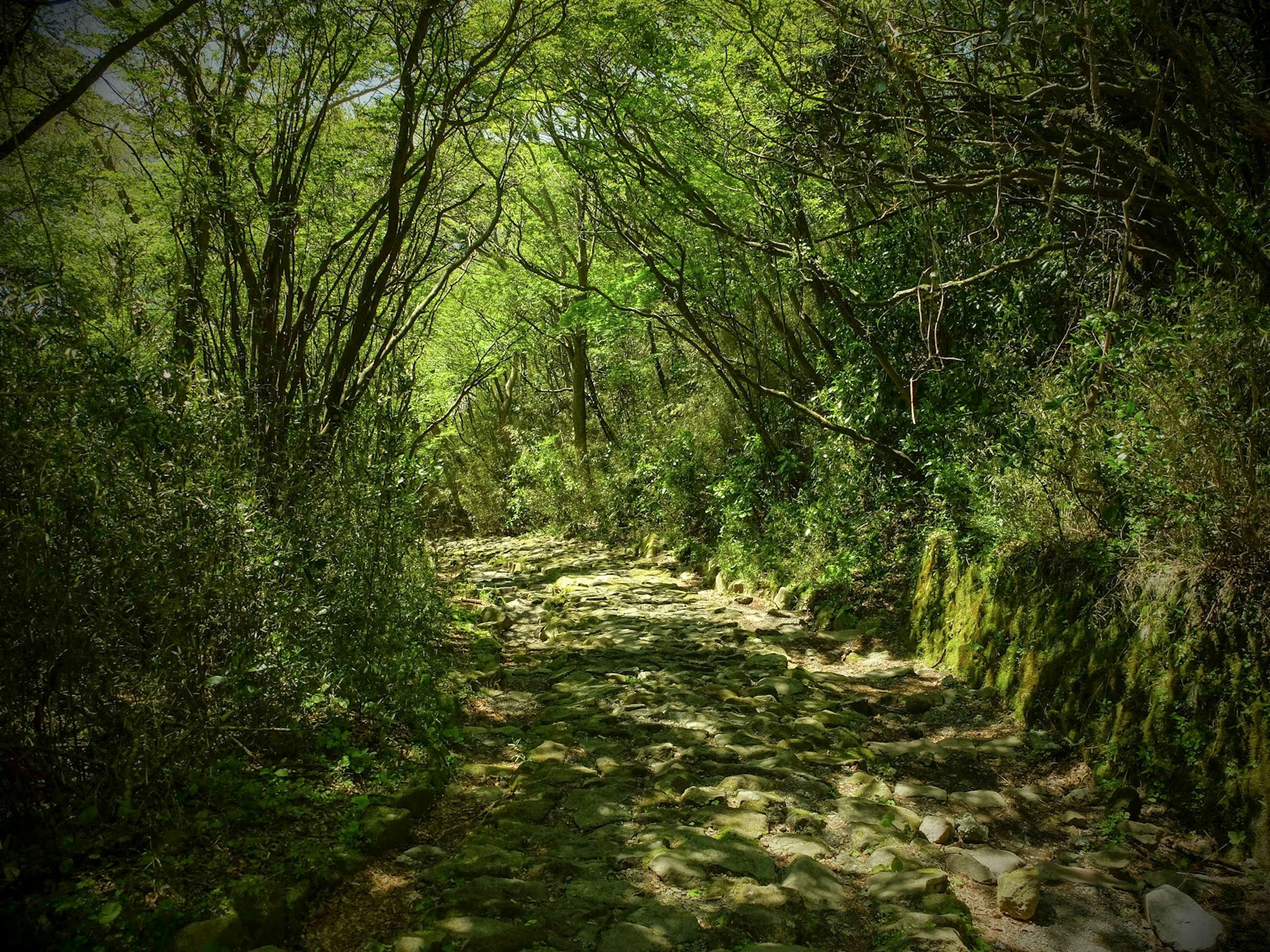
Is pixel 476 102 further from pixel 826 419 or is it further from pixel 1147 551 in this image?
pixel 1147 551

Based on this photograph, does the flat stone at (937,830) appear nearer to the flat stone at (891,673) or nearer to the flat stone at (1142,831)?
the flat stone at (1142,831)

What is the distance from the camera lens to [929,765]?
14.7ft

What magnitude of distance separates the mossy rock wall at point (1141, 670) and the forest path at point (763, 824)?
23 centimetres

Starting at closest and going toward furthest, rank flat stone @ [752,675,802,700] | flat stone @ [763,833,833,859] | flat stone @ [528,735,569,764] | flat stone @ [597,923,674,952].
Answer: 1. flat stone @ [597,923,674,952]
2. flat stone @ [763,833,833,859]
3. flat stone @ [528,735,569,764]
4. flat stone @ [752,675,802,700]

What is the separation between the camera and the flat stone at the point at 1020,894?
119 inches

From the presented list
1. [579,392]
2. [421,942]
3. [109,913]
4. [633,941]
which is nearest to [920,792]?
[633,941]

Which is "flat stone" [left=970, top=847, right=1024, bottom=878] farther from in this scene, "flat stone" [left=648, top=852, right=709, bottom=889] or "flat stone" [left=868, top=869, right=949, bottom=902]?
"flat stone" [left=648, top=852, right=709, bottom=889]

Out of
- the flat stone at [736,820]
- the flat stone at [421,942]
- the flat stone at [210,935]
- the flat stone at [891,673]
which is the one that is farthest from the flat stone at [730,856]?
the flat stone at [891,673]

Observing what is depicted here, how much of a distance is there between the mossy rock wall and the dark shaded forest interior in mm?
22

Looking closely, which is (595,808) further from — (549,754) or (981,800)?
(981,800)

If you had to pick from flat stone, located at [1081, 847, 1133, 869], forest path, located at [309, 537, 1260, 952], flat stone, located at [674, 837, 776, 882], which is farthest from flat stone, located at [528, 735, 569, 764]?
flat stone, located at [1081, 847, 1133, 869]

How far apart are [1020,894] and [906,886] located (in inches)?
16.4

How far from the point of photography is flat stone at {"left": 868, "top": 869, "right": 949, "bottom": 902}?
10.3ft

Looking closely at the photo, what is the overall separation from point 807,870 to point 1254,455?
2.62 metres
